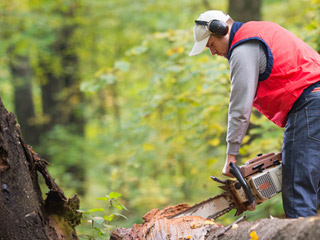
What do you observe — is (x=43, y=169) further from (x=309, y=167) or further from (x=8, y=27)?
(x=8, y=27)

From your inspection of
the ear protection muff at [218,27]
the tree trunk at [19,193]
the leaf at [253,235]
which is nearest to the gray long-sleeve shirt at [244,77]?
the ear protection muff at [218,27]

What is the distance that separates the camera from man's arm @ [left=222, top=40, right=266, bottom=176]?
251cm

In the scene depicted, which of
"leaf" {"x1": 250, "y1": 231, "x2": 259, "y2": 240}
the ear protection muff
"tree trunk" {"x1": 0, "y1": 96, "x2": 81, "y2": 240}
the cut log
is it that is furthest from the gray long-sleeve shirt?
"tree trunk" {"x1": 0, "y1": 96, "x2": 81, "y2": 240}

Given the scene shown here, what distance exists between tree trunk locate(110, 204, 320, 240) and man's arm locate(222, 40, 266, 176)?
73 cm

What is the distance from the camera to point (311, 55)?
8.41 feet

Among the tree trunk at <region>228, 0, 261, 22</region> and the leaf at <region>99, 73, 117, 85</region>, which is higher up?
the tree trunk at <region>228, 0, 261, 22</region>

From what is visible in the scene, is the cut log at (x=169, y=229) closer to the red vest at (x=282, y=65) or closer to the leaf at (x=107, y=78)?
the red vest at (x=282, y=65)

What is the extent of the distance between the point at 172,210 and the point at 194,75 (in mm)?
2313

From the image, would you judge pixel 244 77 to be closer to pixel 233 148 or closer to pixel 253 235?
pixel 233 148

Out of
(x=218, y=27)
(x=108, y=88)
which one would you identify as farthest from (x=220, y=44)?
(x=108, y=88)

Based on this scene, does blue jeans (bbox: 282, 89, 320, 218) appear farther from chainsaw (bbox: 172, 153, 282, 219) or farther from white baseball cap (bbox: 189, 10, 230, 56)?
white baseball cap (bbox: 189, 10, 230, 56)

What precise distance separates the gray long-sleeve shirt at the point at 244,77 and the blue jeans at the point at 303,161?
0.35 metres

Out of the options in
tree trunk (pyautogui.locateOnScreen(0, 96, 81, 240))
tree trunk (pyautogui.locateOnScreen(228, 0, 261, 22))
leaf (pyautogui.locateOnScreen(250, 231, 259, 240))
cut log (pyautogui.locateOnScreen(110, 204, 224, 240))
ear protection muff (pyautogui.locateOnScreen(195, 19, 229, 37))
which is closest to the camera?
leaf (pyautogui.locateOnScreen(250, 231, 259, 240))

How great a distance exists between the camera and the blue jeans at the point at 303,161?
7.98 feet
